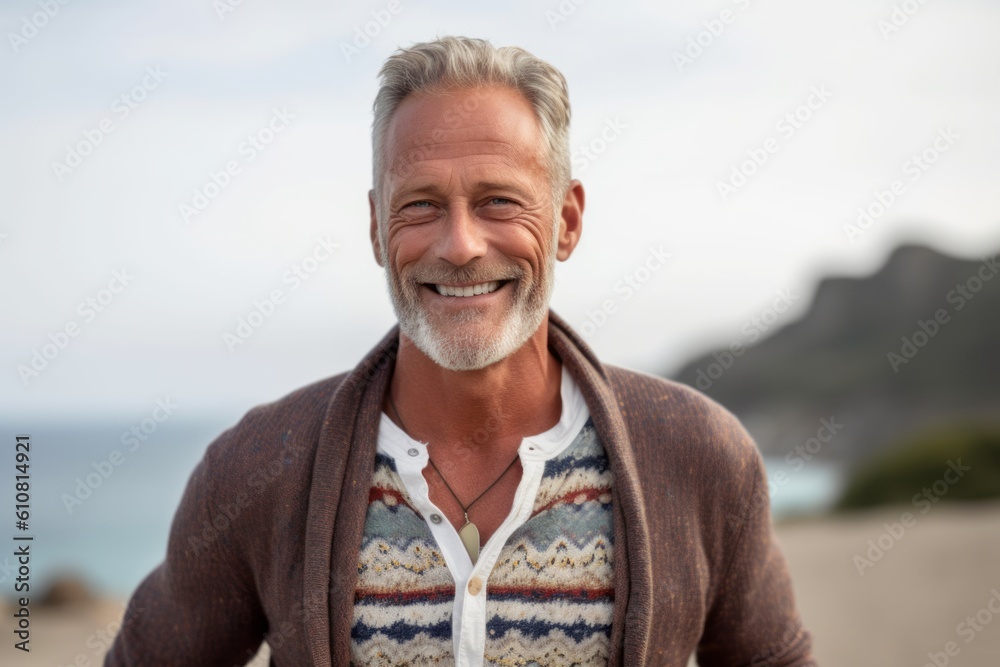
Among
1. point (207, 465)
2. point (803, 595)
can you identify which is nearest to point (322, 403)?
point (207, 465)

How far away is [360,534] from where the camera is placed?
2359 millimetres

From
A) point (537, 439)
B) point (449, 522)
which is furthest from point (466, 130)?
point (449, 522)

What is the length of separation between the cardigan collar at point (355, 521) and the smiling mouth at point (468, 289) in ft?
1.13

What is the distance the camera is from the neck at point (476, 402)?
8.32ft

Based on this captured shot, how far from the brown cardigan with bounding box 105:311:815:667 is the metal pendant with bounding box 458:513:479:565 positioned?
26 centimetres

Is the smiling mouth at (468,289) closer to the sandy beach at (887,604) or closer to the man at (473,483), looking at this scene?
the man at (473,483)

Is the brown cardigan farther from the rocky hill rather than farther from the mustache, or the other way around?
the rocky hill

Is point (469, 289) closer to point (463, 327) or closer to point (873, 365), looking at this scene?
point (463, 327)

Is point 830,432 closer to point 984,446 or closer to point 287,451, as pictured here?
point 984,446

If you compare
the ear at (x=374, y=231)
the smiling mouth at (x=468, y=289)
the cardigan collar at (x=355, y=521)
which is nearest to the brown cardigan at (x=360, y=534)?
the cardigan collar at (x=355, y=521)

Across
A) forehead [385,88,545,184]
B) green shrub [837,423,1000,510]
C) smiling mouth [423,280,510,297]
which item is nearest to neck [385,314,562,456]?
smiling mouth [423,280,510,297]

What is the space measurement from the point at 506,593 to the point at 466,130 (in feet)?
3.80

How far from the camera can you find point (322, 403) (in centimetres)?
259

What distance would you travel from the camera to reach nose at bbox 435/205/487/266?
90.9 inches
